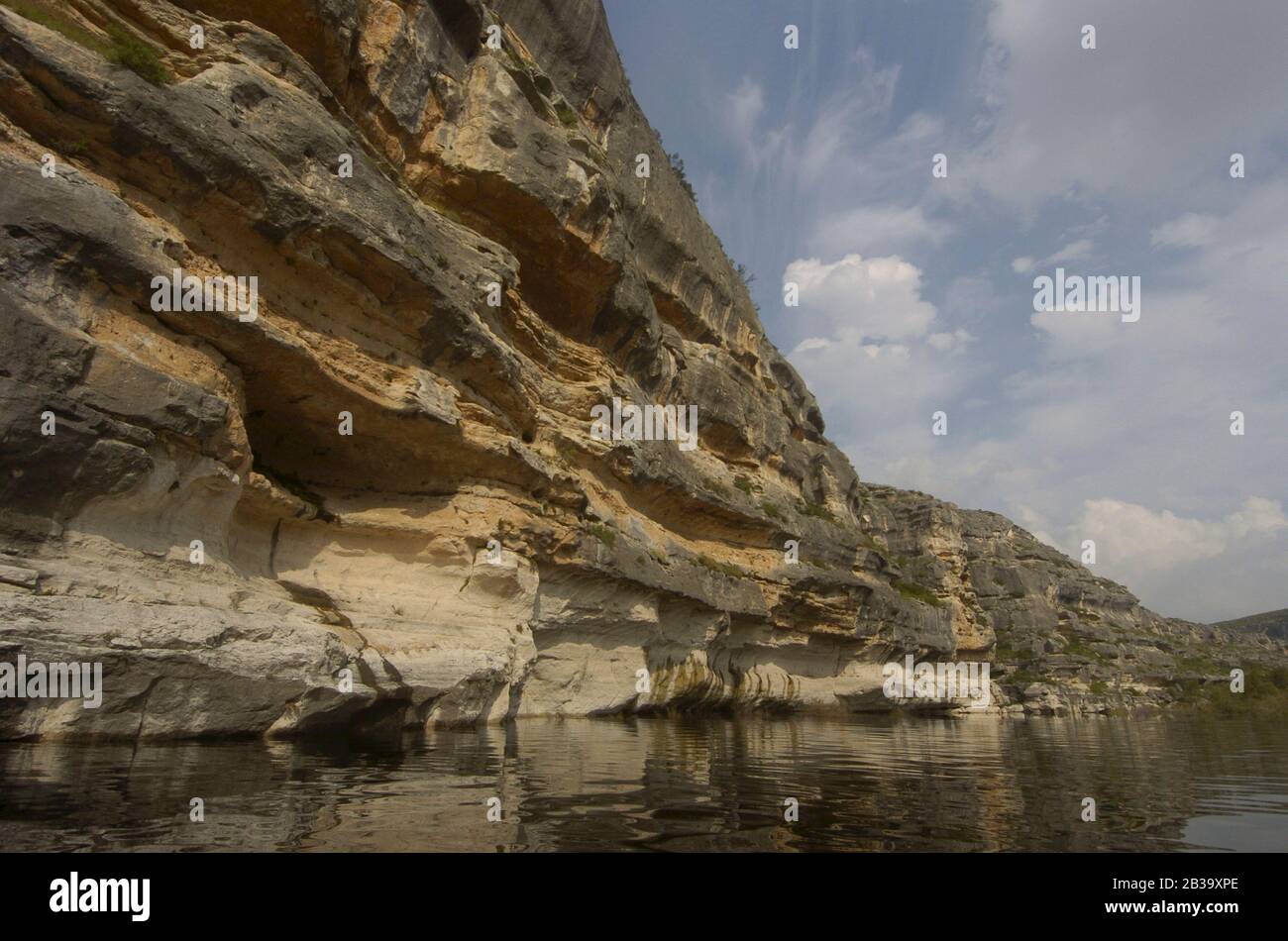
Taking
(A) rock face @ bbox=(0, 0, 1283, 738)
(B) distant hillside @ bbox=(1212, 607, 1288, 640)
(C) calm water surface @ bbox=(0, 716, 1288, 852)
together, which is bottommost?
(B) distant hillside @ bbox=(1212, 607, 1288, 640)

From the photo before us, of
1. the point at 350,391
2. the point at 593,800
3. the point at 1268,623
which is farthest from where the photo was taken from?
the point at 1268,623

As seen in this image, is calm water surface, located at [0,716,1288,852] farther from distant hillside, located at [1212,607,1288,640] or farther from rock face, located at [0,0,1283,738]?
distant hillside, located at [1212,607,1288,640]

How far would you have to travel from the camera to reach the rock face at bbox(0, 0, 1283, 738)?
31.8 feet

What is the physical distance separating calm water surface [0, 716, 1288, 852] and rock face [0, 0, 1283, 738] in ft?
8.12

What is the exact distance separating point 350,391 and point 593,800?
10.8 m

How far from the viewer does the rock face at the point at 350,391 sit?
969cm

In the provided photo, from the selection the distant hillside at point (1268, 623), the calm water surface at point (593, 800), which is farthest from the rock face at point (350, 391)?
the distant hillside at point (1268, 623)

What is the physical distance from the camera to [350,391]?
14.6 meters

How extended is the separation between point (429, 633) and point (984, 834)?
37.4 feet

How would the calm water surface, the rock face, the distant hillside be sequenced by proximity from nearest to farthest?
the calm water surface → the rock face → the distant hillside

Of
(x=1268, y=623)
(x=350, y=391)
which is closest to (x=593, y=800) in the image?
(x=350, y=391)

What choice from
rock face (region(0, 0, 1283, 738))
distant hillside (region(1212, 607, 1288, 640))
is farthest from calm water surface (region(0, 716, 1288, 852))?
distant hillside (region(1212, 607, 1288, 640))

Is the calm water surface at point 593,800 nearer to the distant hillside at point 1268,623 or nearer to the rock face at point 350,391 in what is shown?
the rock face at point 350,391

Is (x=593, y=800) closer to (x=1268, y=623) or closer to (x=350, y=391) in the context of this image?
(x=350, y=391)
